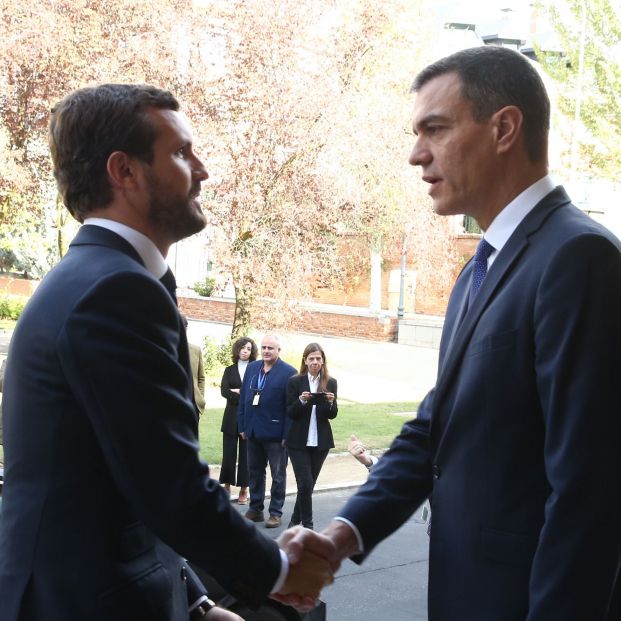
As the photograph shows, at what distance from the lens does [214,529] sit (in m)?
1.97

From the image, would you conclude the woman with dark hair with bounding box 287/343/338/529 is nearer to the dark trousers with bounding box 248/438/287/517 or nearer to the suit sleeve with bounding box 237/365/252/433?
the dark trousers with bounding box 248/438/287/517

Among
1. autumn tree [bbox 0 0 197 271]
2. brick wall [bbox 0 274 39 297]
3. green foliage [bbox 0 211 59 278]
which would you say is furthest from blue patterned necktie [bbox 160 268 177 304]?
brick wall [bbox 0 274 39 297]

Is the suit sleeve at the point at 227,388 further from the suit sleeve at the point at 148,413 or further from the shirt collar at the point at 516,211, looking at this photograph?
the suit sleeve at the point at 148,413

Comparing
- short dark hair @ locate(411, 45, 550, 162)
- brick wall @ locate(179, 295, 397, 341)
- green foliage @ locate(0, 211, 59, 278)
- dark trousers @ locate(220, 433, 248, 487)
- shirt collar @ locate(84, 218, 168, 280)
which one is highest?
short dark hair @ locate(411, 45, 550, 162)

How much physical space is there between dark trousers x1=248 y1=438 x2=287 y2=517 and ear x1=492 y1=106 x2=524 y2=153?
26.8 feet

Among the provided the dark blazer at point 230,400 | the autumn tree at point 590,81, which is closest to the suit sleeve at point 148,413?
the dark blazer at point 230,400

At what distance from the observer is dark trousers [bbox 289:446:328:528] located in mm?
9719

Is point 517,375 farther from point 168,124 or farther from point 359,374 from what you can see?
point 359,374

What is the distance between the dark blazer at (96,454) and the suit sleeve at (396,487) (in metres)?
0.83

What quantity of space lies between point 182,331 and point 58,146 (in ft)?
1.72

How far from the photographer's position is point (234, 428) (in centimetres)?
1103

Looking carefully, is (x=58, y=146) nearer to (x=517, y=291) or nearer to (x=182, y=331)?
(x=182, y=331)

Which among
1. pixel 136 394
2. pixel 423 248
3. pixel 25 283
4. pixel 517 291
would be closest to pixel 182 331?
pixel 136 394

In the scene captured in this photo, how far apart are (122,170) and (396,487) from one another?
1214 millimetres
